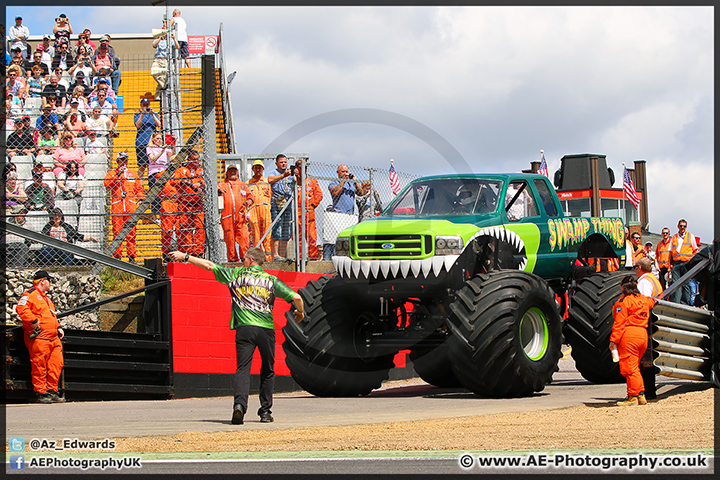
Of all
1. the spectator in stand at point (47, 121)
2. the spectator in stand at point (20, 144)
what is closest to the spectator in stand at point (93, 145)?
the spectator in stand at point (47, 121)

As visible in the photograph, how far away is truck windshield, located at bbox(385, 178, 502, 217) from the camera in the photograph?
1253cm

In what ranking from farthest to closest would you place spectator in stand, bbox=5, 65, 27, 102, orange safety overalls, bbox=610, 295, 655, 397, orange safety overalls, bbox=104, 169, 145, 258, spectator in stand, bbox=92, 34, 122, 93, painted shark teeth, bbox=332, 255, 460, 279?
1. spectator in stand, bbox=92, 34, 122, 93
2. spectator in stand, bbox=5, 65, 27, 102
3. orange safety overalls, bbox=104, 169, 145, 258
4. painted shark teeth, bbox=332, 255, 460, 279
5. orange safety overalls, bbox=610, 295, 655, 397

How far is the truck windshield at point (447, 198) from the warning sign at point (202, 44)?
19.6 metres

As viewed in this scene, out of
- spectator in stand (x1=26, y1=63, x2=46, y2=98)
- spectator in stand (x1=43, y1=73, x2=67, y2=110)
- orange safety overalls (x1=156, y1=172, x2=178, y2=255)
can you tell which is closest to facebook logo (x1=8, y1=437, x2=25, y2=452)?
orange safety overalls (x1=156, y1=172, x2=178, y2=255)

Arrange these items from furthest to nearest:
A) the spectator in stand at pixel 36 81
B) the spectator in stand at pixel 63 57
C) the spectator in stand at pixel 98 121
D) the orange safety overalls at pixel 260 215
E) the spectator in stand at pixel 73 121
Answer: the spectator in stand at pixel 63 57 → the spectator in stand at pixel 36 81 → the spectator in stand at pixel 98 121 → the spectator in stand at pixel 73 121 → the orange safety overalls at pixel 260 215

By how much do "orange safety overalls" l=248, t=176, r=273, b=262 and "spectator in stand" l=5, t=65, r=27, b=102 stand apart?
19.1 feet

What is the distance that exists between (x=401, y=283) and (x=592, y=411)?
9.59 feet

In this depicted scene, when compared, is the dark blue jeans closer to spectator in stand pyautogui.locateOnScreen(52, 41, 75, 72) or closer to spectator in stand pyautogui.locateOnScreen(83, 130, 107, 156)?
spectator in stand pyautogui.locateOnScreen(83, 130, 107, 156)

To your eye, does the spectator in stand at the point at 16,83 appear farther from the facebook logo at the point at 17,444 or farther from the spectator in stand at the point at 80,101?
the facebook logo at the point at 17,444

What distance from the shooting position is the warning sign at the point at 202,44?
31283 millimetres

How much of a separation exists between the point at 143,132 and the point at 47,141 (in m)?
1.51

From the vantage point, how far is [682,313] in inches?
463

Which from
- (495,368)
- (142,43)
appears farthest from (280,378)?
(142,43)

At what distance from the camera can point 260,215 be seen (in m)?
15.6
